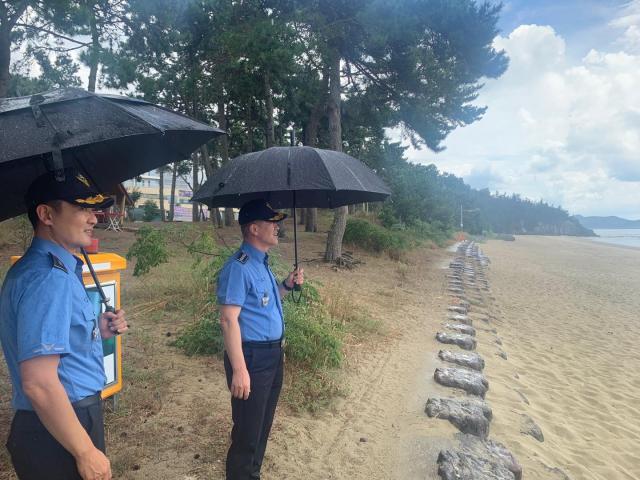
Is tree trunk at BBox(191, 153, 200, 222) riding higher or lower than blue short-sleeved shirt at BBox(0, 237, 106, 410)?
higher

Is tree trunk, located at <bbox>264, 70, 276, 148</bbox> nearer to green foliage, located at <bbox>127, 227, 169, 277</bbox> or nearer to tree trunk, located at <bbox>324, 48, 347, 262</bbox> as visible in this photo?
tree trunk, located at <bbox>324, 48, 347, 262</bbox>

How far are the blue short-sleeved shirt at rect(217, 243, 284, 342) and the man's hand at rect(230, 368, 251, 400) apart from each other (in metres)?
0.19

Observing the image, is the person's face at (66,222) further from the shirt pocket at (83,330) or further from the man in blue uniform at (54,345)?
the shirt pocket at (83,330)

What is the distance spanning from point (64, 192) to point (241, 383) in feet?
3.78

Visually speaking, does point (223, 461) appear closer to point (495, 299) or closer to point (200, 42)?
point (495, 299)

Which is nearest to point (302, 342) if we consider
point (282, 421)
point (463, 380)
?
point (282, 421)

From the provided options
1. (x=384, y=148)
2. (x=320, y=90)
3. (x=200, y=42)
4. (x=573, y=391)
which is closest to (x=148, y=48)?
(x=200, y=42)

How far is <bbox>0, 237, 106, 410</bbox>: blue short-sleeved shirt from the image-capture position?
4.28ft

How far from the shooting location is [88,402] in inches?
58.7

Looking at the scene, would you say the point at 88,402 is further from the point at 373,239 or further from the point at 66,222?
the point at 373,239

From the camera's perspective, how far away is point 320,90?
1341 cm

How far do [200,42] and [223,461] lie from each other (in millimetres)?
10665

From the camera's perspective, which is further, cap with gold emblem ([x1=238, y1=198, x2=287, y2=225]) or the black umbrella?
the black umbrella

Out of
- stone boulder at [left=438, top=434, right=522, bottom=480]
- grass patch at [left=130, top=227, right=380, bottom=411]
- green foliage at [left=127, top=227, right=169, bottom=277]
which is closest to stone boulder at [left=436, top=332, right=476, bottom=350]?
grass patch at [left=130, top=227, right=380, bottom=411]
